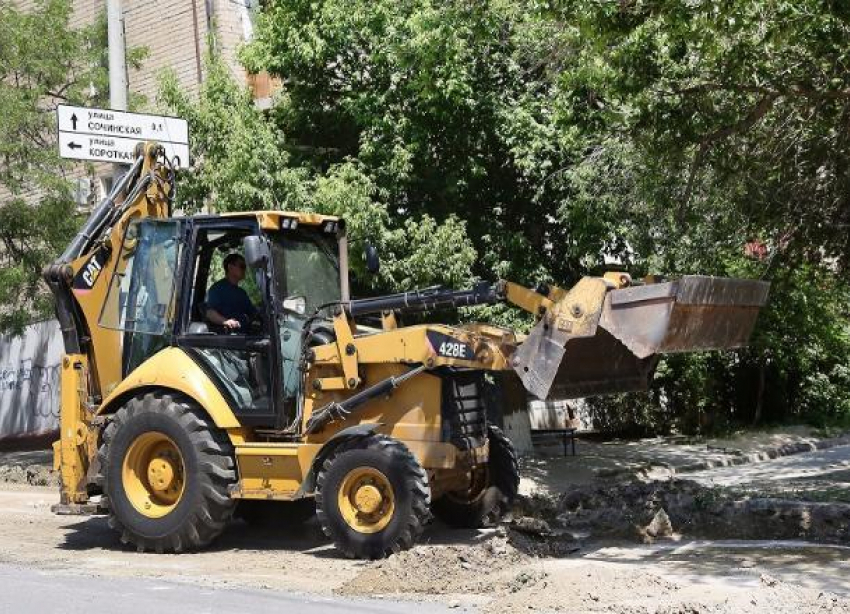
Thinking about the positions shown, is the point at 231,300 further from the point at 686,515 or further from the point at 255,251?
the point at 686,515

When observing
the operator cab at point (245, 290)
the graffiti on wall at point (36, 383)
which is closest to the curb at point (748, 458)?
the operator cab at point (245, 290)

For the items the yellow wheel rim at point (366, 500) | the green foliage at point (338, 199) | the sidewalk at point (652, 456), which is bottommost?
the sidewalk at point (652, 456)

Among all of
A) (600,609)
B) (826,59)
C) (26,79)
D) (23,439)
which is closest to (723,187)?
(826,59)

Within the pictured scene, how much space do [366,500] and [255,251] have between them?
2.27m

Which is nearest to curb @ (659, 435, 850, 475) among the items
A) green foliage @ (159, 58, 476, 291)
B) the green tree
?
the green tree

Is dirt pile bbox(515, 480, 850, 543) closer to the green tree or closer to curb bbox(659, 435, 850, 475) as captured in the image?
the green tree

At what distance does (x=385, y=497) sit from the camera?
936 centimetres

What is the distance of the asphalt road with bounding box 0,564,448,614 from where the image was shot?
25.4ft

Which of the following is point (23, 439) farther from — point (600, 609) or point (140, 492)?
point (600, 609)

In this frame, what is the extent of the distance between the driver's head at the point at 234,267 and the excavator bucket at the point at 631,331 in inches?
110

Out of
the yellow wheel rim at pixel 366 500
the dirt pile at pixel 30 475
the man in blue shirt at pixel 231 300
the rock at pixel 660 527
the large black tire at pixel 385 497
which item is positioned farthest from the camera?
the dirt pile at pixel 30 475

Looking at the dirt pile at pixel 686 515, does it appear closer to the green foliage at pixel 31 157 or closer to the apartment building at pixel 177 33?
the green foliage at pixel 31 157

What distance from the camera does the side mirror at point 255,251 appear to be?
9.59 meters

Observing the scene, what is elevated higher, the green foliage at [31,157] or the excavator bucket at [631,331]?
the green foliage at [31,157]
